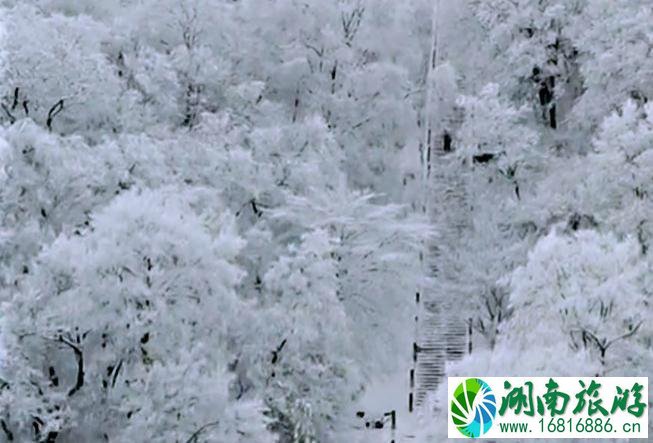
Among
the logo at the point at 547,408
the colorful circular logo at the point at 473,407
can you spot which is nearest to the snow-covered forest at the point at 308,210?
the logo at the point at 547,408

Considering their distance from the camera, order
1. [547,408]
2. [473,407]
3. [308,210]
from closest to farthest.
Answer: [547,408]
[473,407]
[308,210]

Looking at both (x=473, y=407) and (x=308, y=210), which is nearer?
(x=473, y=407)

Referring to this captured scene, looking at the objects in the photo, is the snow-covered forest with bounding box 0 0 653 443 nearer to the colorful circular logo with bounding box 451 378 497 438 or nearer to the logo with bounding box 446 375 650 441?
the logo with bounding box 446 375 650 441

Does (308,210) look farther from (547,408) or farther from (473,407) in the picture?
(547,408)

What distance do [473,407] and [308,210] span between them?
11.7 meters

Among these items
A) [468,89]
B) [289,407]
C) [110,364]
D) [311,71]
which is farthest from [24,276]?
[468,89]

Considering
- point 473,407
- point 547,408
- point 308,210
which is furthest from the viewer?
point 308,210

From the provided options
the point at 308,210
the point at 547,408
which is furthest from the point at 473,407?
the point at 308,210

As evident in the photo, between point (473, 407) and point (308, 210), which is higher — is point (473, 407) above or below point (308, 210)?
below

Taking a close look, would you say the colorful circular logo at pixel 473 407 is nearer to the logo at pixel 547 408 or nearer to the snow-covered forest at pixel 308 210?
the logo at pixel 547 408

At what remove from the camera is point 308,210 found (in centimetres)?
3162

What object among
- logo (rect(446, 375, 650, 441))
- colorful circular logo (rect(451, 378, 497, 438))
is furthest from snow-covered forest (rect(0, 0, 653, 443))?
colorful circular logo (rect(451, 378, 497, 438))

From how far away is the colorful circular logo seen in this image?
2103 centimetres

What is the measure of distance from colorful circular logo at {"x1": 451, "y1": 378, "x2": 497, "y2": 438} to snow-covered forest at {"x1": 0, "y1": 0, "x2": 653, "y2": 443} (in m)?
0.60
